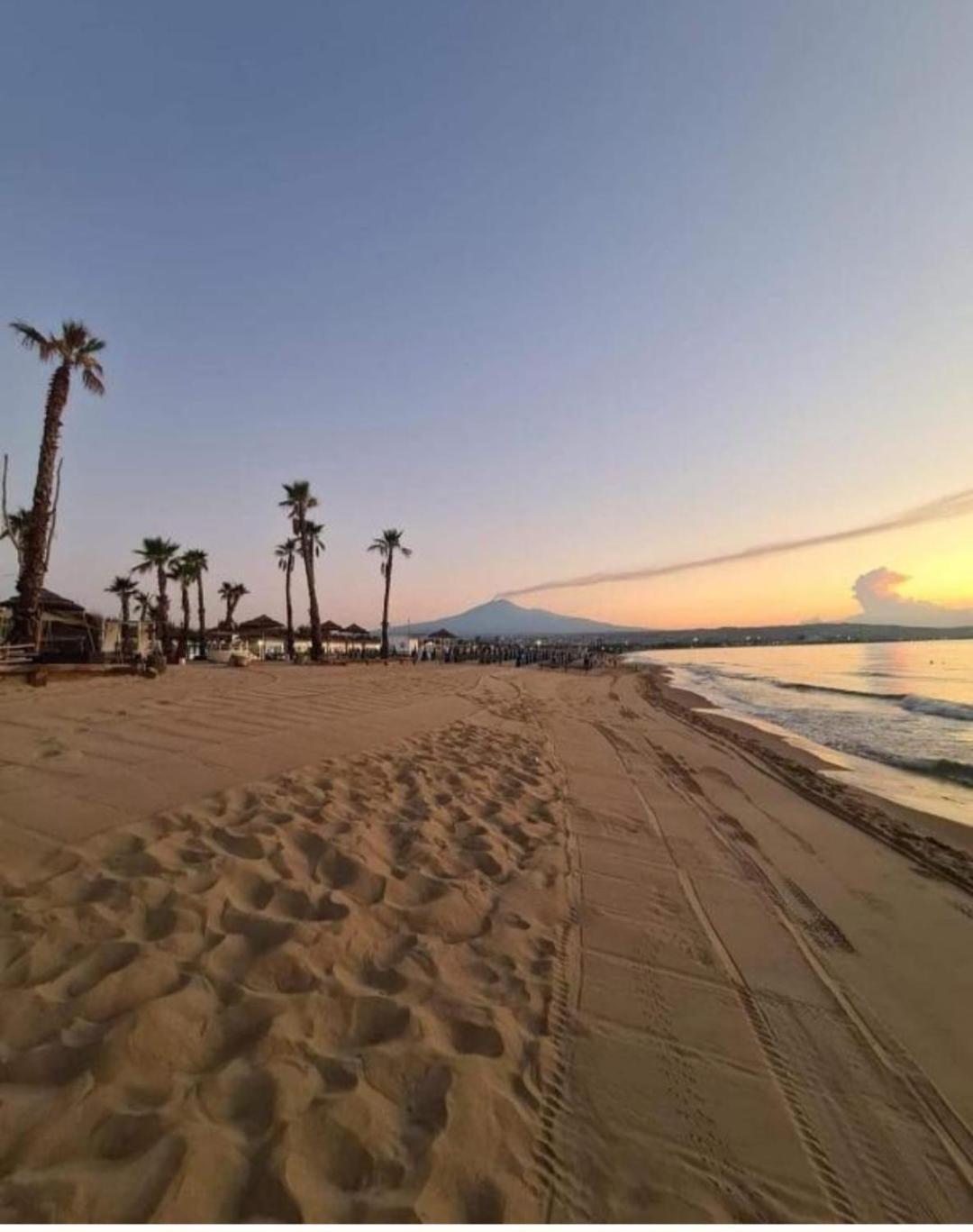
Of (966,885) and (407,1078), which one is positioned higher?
(407,1078)

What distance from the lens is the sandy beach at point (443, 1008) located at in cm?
198

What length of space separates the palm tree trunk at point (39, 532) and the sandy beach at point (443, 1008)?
597 inches

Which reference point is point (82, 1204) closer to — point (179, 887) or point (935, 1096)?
point (179, 887)

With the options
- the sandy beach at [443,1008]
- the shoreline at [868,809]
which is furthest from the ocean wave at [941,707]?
the sandy beach at [443,1008]

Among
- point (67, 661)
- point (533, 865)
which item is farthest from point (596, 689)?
point (533, 865)

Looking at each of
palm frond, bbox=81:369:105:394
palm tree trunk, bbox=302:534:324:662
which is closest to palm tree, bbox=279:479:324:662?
palm tree trunk, bbox=302:534:324:662

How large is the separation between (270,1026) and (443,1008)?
820 mm

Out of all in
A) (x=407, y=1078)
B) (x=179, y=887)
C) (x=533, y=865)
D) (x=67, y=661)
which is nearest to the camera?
(x=407, y=1078)

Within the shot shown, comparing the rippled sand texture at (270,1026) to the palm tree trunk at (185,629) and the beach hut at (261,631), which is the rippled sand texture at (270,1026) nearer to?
the palm tree trunk at (185,629)

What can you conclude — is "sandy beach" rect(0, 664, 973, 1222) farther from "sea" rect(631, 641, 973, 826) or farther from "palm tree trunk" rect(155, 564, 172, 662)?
"palm tree trunk" rect(155, 564, 172, 662)

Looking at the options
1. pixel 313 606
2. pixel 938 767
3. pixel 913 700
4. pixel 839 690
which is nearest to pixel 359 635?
pixel 313 606

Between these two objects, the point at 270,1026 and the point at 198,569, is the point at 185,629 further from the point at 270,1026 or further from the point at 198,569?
the point at 270,1026

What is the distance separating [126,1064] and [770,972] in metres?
3.53

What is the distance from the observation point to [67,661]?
1945cm
